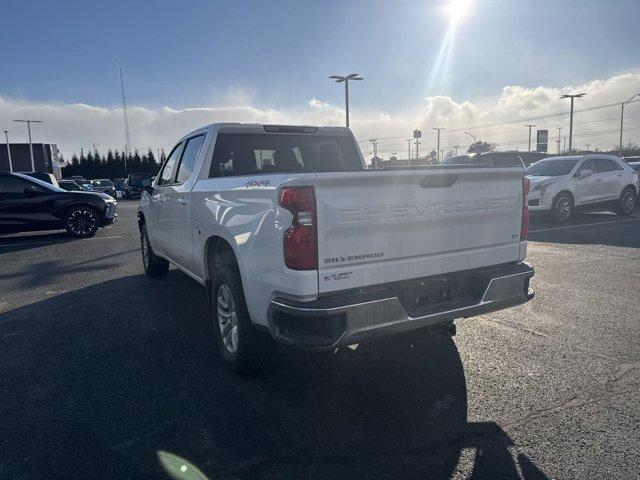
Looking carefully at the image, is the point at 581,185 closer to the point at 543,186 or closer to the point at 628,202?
the point at 543,186

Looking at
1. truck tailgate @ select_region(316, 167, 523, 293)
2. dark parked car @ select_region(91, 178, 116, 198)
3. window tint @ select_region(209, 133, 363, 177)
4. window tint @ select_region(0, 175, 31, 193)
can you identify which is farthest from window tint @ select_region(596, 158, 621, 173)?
dark parked car @ select_region(91, 178, 116, 198)

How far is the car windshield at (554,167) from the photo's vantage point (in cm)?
1330

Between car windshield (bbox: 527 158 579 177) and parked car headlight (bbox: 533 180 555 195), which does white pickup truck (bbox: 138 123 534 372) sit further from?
car windshield (bbox: 527 158 579 177)

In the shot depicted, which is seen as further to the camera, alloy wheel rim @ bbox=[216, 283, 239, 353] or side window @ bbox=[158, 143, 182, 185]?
side window @ bbox=[158, 143, 182, 185]

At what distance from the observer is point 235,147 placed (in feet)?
16.3

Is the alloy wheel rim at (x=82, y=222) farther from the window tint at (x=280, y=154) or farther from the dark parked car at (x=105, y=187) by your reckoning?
the dark parked car at (x=105, y=187)

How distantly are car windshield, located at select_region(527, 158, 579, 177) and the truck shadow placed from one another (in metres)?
10.7

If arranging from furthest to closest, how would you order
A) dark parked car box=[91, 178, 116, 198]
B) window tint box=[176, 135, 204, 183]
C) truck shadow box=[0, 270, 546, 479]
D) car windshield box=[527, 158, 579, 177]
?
dark parked car box=[91, 178, 116, 198] → car windshield box=[527, 158, 579, 177] → window tint box=[176, 135, 204, 183] → truck shadow box=[0, 270, 546, 479]

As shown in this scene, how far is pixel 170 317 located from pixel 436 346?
2.92m

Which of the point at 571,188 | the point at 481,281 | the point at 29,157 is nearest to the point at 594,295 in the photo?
the point at 481,281

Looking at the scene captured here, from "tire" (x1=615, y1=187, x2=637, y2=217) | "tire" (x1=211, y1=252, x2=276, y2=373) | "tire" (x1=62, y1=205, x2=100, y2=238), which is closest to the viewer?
"tire" (x1=211, y1=252, x2=276, y2=373)

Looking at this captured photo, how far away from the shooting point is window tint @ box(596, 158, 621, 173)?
1381 centimetres

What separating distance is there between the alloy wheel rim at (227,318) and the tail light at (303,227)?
1.05 m

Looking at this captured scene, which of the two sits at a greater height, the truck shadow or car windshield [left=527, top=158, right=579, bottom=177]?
car windshield [left=527, top=158, right=579, bottom=177]
